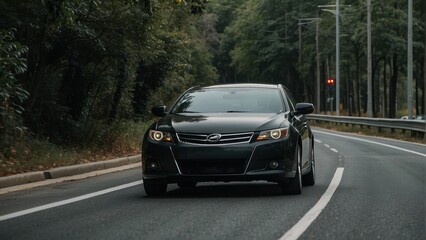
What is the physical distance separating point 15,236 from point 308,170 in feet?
18.2

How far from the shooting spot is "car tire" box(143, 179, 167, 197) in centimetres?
941

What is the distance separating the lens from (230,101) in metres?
10.3

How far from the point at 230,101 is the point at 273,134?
4.55 ft

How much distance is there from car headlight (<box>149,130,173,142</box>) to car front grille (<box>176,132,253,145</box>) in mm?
182

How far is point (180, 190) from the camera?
34.3 ft

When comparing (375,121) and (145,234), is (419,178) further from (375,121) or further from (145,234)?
(375,121)

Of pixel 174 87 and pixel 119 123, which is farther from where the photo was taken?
pixel 174 87

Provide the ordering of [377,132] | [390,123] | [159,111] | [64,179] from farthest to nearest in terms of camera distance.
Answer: [377,132], [390,123], [64,179], [159,111]

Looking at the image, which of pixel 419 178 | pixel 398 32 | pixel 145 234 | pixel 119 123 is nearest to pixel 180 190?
pixel 145 234

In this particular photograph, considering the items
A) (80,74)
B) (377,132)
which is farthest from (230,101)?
(377,132)

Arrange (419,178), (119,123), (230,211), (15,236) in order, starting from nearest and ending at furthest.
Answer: (15,236) → (230,211) → (419,178) → (119,123)

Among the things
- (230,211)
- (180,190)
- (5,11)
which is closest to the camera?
(230,211)

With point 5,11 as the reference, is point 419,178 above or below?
below

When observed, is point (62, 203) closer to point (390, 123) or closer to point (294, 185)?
point (294, 185)
